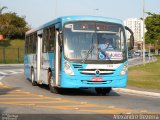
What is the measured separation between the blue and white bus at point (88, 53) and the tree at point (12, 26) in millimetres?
64875

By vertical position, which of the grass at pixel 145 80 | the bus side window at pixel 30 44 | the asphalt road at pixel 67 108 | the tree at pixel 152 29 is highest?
the tree at pixel 152 29

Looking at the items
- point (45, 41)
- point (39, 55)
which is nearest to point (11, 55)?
point (39, 55)

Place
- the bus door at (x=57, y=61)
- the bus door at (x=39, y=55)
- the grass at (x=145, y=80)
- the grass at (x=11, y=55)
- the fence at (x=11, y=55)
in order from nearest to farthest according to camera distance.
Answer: the bus door at (x=57, y=61)
the bus door at (x=39, y=55)
the grass at (x=145, y=80)
the fence at (x=11, y=55)
the grass at (x=11, y=55)

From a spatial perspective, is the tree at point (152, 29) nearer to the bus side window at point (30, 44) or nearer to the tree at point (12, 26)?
the tree at point (12, 26)

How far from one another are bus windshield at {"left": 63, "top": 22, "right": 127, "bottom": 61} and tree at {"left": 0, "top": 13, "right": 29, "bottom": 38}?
65.4 meters

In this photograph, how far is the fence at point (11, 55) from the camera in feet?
216

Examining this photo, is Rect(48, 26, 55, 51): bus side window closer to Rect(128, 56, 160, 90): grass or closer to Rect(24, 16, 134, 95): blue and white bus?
Rect(24, 16, 134, 95): blue and white bus

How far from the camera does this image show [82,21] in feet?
62.0

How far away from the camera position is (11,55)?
6938cm

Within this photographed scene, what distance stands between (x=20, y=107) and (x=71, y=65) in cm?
427

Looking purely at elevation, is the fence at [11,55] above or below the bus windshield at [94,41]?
below

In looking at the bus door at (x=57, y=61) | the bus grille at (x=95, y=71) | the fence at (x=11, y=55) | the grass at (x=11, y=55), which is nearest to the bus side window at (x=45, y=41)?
the bus door at (x=57, y=61)

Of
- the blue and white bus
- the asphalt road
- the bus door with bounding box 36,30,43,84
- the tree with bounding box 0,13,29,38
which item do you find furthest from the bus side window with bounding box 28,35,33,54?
the tree with bounding box 0,13,29,38

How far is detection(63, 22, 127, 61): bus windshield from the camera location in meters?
18.3
